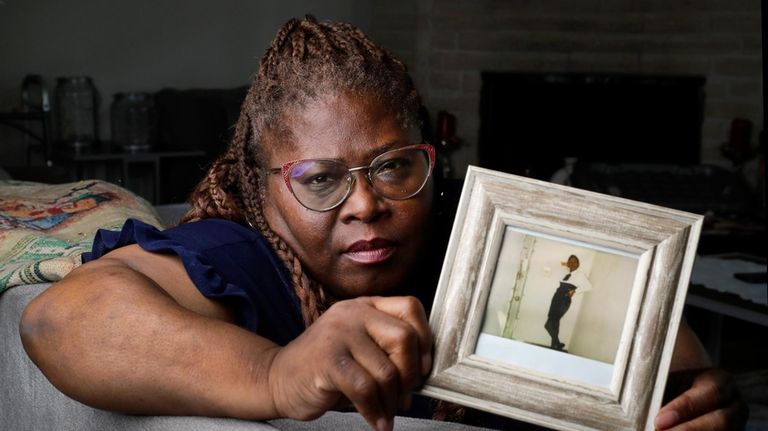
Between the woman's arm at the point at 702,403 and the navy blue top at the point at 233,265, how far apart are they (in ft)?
1.44

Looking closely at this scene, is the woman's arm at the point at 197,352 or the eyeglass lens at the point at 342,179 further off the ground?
the eyeglass lens at the point at 342,179

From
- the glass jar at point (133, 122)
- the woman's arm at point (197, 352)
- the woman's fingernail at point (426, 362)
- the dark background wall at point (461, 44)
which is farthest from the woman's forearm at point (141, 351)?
the dark background wall at point (461, 44)

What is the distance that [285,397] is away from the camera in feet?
2.70

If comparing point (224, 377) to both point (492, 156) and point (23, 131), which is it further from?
point (492, 156)

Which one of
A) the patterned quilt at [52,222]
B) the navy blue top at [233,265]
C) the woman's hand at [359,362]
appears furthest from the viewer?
the patterned quilt at [52,222]

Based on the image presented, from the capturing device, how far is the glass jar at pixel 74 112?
4867 mm

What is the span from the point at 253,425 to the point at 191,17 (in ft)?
16.0

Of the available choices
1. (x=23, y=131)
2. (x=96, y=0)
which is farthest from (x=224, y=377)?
(x=96, y=0)

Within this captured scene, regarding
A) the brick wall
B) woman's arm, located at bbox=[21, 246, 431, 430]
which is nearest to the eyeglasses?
woman's arm, located at bbox=[21, 246, 431, 430]

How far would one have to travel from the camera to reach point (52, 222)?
4.99ft

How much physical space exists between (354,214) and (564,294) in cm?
28

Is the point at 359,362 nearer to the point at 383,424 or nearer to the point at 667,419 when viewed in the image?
the point at 383,424

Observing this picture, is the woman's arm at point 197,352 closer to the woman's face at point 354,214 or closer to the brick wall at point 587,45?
the woman's face at point 354,214

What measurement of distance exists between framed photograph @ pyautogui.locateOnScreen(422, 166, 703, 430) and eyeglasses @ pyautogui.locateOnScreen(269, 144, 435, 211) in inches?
8.4
